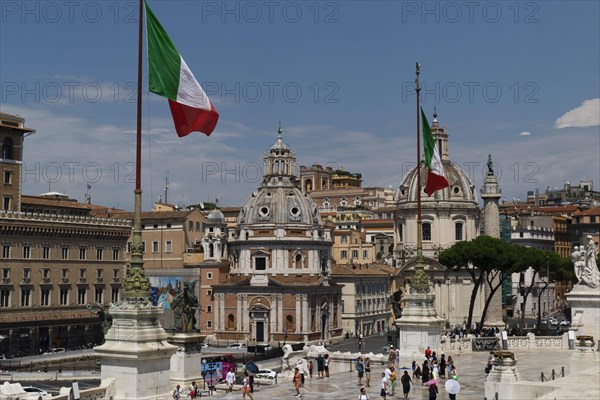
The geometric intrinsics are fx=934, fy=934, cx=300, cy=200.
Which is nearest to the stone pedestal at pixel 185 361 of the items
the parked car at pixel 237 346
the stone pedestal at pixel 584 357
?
the stone pedestal at pixel 584 357

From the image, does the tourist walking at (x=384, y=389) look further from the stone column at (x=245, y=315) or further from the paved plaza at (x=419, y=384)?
the stone column at (x=245, y=315)

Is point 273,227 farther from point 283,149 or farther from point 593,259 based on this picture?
point 593,259

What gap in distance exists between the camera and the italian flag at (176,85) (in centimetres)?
2462

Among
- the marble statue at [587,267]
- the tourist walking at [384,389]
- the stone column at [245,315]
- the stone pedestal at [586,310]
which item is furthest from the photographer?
the stone column at [245,315]

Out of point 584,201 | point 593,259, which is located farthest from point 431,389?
point 584,201

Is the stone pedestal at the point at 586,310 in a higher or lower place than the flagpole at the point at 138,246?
lower

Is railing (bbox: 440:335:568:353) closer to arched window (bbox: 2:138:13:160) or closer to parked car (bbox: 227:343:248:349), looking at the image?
arched window (bbox: 2:138:13:160)

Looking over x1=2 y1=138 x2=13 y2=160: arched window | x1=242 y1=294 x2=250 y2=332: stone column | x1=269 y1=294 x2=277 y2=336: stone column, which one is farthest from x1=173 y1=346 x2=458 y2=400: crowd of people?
x1=242 y1=294 x2=250 y2=332: stone column

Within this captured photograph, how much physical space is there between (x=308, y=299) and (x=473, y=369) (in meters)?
60.2

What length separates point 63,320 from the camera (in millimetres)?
78062

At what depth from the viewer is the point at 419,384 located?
106 ft

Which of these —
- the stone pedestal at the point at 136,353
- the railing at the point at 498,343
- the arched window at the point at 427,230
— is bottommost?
the railing at the point at 498,343

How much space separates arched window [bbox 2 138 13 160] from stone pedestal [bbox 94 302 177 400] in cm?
5787

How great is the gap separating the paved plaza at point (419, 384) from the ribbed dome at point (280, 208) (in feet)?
195
